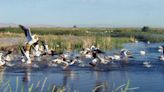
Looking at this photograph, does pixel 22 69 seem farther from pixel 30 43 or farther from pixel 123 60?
pixel 123 60

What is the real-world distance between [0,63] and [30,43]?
260cm

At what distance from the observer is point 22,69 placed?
28.0 metres

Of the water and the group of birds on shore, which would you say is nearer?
the water

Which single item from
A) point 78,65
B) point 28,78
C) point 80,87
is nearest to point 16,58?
point 78,65

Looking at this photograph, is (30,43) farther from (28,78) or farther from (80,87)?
(80,87)

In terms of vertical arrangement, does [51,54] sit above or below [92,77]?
below

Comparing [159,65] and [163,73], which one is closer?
[163,73]

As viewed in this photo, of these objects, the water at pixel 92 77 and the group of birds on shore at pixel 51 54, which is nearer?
the water at pixel 92 77

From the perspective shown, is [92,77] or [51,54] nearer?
[92,77]

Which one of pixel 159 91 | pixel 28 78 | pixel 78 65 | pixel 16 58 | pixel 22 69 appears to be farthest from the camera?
pixel 16 58

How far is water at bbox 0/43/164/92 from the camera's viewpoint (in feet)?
Answer: 68.8

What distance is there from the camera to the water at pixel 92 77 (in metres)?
21.0

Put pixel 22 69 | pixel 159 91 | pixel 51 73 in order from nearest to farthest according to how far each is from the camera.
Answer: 1. pixel 159 91
2. pixel 51 73
3. pixel 22 69

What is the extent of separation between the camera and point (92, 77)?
80.8 ft
